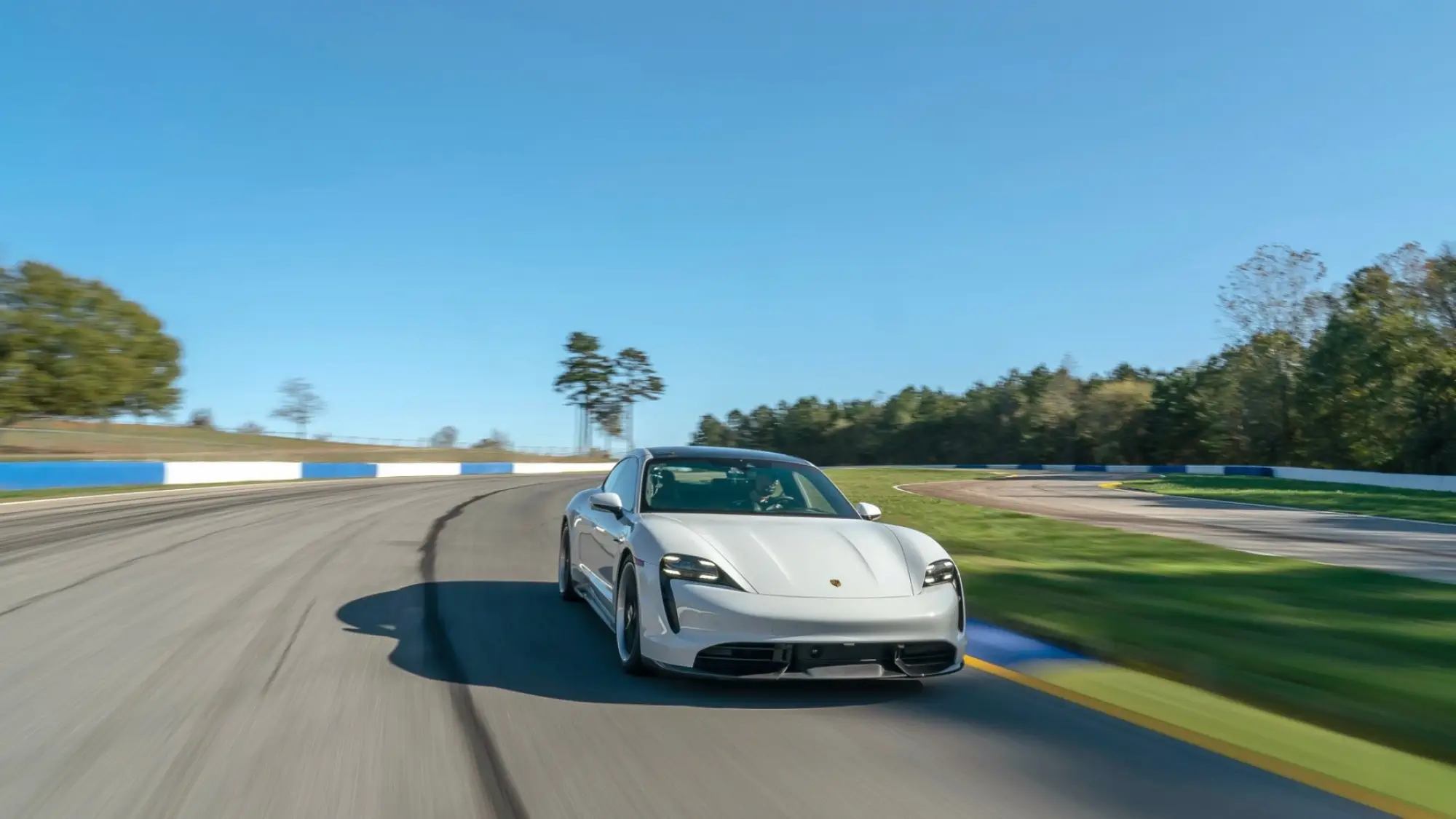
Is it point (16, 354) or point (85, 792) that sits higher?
point (16, 354)

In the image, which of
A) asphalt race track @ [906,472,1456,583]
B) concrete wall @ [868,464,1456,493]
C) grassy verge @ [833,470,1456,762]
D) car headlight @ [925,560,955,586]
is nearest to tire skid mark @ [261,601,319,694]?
car headlight @ [925,560,955,586]

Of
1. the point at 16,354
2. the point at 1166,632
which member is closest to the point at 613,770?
the point at 1166,632

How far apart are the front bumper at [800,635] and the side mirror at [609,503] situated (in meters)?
1.26

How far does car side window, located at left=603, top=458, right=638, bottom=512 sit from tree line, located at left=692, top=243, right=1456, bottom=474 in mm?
50976

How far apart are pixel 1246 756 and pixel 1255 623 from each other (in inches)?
154

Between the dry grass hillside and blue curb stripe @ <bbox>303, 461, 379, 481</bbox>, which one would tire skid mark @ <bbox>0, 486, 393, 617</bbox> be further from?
the dry grass hillside

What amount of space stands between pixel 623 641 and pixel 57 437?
5967cm

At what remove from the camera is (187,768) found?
13.4 feet

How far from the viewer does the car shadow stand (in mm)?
5477

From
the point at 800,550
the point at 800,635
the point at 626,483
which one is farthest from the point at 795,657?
the point at 626,483

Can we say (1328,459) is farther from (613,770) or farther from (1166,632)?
(613,770)

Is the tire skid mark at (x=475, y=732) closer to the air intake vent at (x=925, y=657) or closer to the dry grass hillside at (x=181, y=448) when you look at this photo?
the air intake vent at (x=925, y=657)

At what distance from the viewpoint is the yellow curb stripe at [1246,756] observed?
152 inches

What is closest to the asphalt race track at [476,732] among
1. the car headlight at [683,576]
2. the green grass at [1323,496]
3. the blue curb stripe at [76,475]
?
the car headlight at [683,576]
